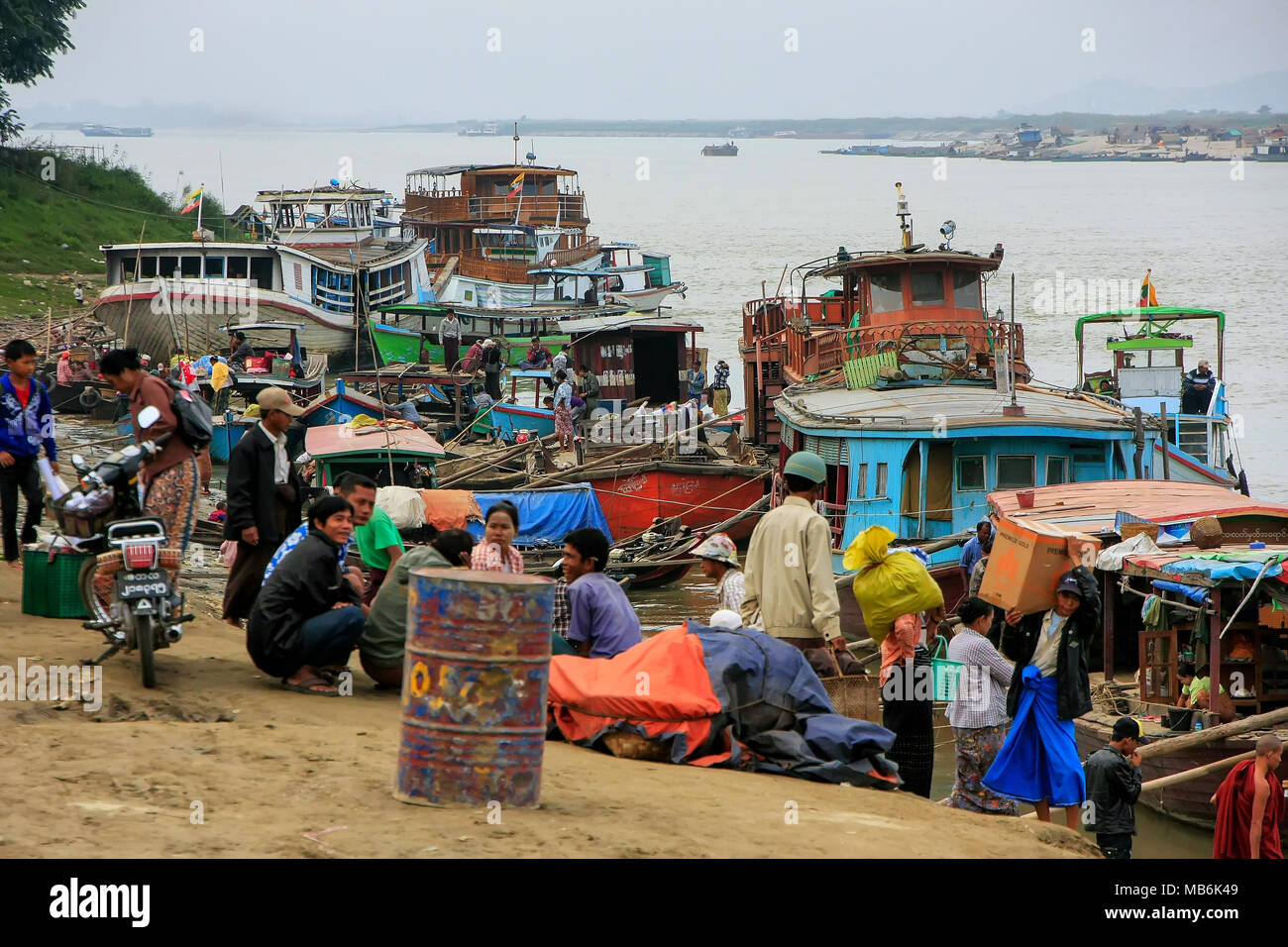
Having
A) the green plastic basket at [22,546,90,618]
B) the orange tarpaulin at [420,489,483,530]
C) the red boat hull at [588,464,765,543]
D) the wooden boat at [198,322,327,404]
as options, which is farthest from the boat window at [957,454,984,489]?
the wooden boat at [198,322,327,404]

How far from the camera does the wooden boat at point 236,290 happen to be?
33.4m

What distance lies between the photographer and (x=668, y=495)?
24.3 meters

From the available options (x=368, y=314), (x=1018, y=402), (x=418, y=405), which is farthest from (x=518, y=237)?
(x=1018, y=402)

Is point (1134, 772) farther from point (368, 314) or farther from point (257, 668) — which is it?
point (368, 314)

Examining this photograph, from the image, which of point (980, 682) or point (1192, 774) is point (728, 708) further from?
point (1192, 774)

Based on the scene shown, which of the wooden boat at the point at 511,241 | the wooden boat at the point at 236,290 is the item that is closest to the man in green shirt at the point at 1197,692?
the wooden boat at the point at 236,290

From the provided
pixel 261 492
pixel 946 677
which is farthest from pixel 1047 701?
pixel 261 492

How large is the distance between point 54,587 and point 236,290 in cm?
2703

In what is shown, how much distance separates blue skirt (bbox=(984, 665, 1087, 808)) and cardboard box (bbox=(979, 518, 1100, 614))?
0.42m

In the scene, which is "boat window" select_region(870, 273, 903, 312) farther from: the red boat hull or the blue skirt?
the blue skirt

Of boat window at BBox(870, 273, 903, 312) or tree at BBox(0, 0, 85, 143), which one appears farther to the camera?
tree at BBox(0, 0, 85, 143)

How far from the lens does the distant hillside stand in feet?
127

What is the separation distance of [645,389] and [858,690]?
25.4 meters

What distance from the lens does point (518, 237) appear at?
48.8 metres
